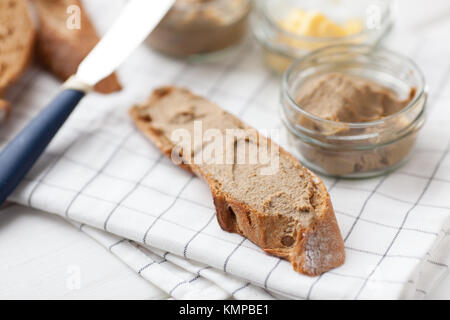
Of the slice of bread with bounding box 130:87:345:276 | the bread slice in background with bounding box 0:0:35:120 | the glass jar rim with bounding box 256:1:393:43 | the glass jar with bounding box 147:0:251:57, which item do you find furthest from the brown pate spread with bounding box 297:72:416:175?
the bread slice in background with bounding box 0:0:35:120

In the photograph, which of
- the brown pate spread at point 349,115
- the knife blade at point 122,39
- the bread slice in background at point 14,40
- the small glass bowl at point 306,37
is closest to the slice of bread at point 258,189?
the brown pate spread at point 349,115

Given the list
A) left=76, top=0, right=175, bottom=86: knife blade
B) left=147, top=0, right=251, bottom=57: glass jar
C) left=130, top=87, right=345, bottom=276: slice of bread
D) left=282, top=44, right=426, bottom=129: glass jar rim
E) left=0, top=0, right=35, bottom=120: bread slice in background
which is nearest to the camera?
left=130, top=87, right=345, bottom=276: slice of bread

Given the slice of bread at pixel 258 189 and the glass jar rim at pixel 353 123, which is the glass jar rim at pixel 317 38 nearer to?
the glass jar rim at pixel 353 123

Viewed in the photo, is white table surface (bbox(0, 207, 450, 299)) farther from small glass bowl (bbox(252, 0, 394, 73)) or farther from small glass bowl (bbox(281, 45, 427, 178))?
small glass bowl (bbox(252, 0, 394, 73))

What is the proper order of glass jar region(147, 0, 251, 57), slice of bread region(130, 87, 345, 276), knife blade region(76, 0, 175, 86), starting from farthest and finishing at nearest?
glass jar region(147, 0, 251, 57) < knife blade region(76, 0, 175, 86) < slice of bread region(130, 87, 345, 276)

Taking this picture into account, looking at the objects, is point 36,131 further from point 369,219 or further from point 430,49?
point 430,49
